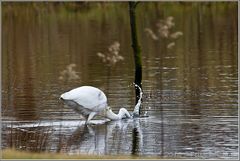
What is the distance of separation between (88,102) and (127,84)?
5250mm

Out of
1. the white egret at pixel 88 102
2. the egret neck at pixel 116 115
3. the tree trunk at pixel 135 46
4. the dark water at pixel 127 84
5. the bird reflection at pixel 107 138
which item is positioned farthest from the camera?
the egret neck at pixel 116 115

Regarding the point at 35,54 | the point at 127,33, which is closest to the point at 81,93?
the point at 35,54

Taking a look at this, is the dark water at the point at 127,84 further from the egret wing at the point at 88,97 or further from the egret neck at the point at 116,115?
the egret wing at the point at 88,97

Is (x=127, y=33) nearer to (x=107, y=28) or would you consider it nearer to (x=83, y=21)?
(x=107, y=28)

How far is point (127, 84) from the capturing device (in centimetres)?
2311

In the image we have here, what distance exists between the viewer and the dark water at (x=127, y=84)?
15805mm

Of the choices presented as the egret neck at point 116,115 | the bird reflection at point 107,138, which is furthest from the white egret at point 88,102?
the bird reflection at point 107,138

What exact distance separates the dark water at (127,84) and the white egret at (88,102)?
9.7 inches

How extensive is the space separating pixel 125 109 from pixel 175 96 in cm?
253

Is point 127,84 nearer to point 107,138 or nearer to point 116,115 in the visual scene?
point 116,115

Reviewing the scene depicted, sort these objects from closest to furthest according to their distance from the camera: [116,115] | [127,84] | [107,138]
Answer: [107,138] → [116,115] → [127,84]

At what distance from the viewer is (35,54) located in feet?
105

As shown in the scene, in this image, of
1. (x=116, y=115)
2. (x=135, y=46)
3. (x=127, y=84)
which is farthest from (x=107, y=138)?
(x=127, y=84)

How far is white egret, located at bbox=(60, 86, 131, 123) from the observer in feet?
58.4
